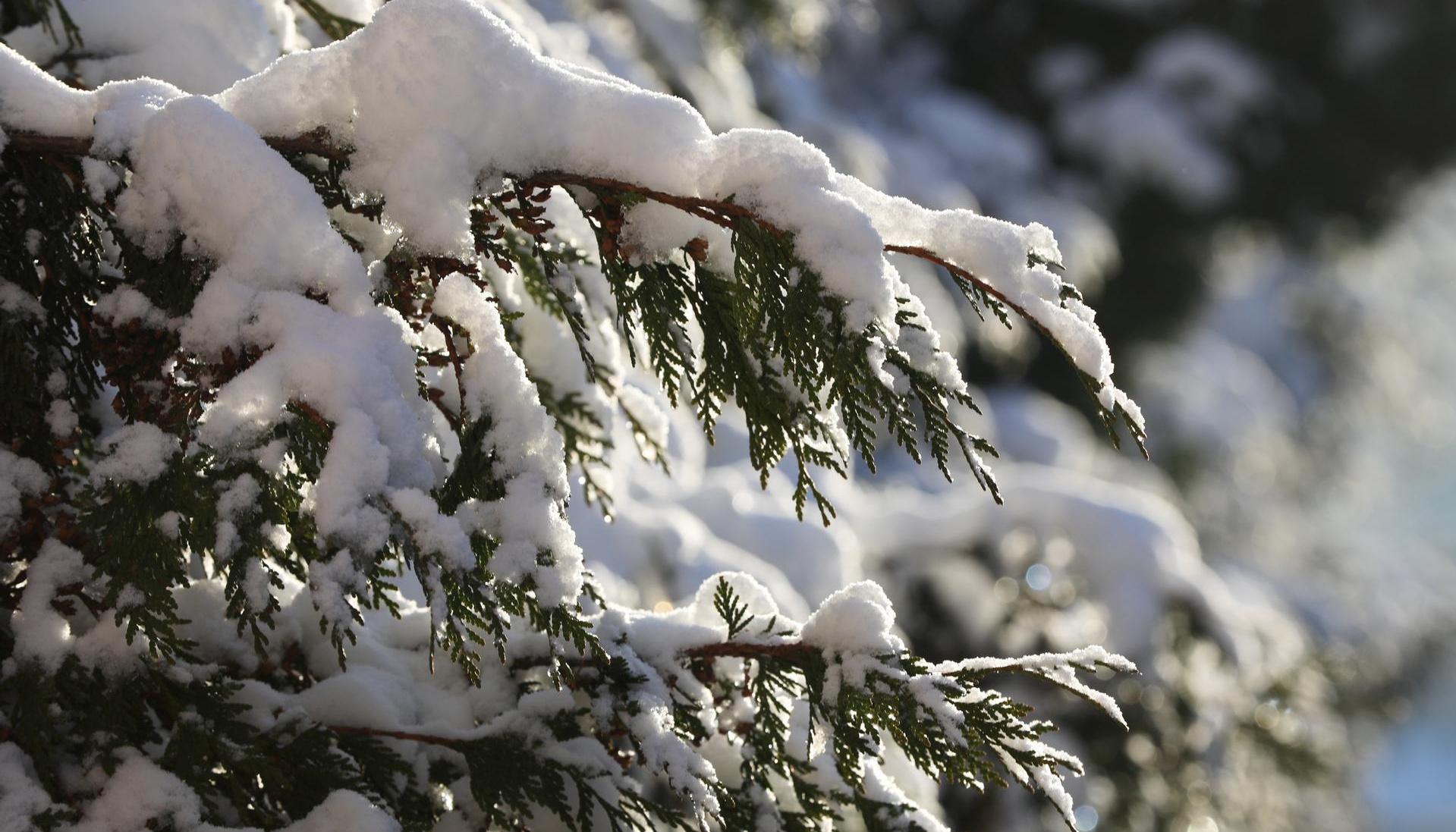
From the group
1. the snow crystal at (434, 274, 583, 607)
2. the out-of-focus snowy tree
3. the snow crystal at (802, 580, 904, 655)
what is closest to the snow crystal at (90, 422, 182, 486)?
the snow crystal at (434, 274, 583, 607)

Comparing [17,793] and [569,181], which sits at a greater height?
[569,181]

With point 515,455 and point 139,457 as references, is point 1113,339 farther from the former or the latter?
point 139,457

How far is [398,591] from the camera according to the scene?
123cm

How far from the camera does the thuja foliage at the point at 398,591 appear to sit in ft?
3.17

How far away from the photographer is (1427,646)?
9641mm

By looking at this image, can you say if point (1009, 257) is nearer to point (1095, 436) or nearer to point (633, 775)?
point (633, 775)

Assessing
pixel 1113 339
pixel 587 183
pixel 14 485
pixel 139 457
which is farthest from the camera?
pixel 1113 339

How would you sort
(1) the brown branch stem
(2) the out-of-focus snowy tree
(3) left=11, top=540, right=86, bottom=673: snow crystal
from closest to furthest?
1. (1) the brown branch stem
2. (3) left=11, top=540, right=86, bottom=673: snow crystal
3. (2) the out-of-focus snowy tree

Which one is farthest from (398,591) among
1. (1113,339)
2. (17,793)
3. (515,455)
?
(1113,339)

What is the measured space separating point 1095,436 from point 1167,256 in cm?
147

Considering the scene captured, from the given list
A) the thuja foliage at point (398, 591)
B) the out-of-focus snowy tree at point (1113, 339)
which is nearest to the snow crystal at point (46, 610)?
the thuja foliage at point (398, 591)

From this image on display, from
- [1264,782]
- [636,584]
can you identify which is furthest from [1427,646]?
[636,584]

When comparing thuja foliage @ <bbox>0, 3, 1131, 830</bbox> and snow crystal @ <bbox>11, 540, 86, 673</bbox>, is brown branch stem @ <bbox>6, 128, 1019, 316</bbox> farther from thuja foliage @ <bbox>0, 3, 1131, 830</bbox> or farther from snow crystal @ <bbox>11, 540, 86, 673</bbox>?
snow crystal @ <bbox>11, 540, 86, 673</bbox>

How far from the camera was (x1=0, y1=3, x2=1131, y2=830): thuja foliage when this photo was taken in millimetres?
965
